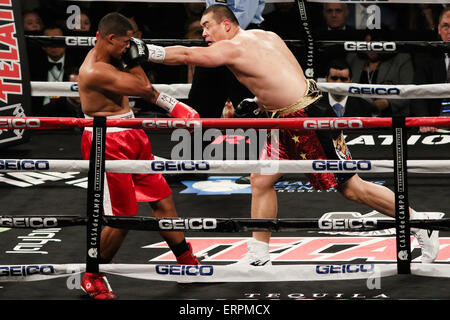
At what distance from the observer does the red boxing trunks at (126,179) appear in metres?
4.45

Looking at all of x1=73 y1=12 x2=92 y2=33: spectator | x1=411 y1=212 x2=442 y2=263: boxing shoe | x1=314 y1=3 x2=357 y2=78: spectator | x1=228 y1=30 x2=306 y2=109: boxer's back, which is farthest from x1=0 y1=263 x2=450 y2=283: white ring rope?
x1=73 y1=12 x2=92 y2=33: spectator

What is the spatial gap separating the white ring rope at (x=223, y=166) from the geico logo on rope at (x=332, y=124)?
167 mm

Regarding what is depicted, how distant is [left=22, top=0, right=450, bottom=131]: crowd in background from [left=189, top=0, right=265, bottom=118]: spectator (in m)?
0.81

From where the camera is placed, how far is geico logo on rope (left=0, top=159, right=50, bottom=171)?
4031mm

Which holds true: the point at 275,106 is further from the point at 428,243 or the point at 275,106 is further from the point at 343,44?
the point at 343,44

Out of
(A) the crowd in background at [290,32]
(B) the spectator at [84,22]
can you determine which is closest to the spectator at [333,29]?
(A) the crowd in background at [290,32]

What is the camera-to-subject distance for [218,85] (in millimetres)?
6109

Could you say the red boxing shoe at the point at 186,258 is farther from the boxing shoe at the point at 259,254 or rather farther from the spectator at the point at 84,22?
the spectator at the point at 84,22

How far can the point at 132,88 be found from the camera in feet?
14.5

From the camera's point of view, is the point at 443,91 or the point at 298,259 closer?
the point at 298,259

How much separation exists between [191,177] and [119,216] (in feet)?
7.77
